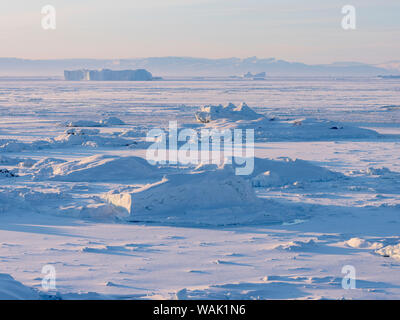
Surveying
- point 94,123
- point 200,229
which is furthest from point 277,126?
point 200,229

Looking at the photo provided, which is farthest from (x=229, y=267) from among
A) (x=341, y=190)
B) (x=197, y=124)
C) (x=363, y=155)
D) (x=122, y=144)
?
(x=197, y=124)

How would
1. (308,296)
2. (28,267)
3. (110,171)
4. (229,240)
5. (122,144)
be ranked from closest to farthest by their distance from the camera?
(308,296)
(28,267)
(229,240)
(110,171)
(122,144)

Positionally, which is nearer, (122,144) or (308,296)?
(308,296)

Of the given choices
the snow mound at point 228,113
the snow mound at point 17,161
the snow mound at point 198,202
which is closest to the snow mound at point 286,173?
the snow mound at point 198,202

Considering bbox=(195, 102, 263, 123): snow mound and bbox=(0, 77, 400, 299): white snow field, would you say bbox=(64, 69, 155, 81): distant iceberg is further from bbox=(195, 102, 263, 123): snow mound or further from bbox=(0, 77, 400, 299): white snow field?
bbox=(0, 77, 400, 299): white snow field
